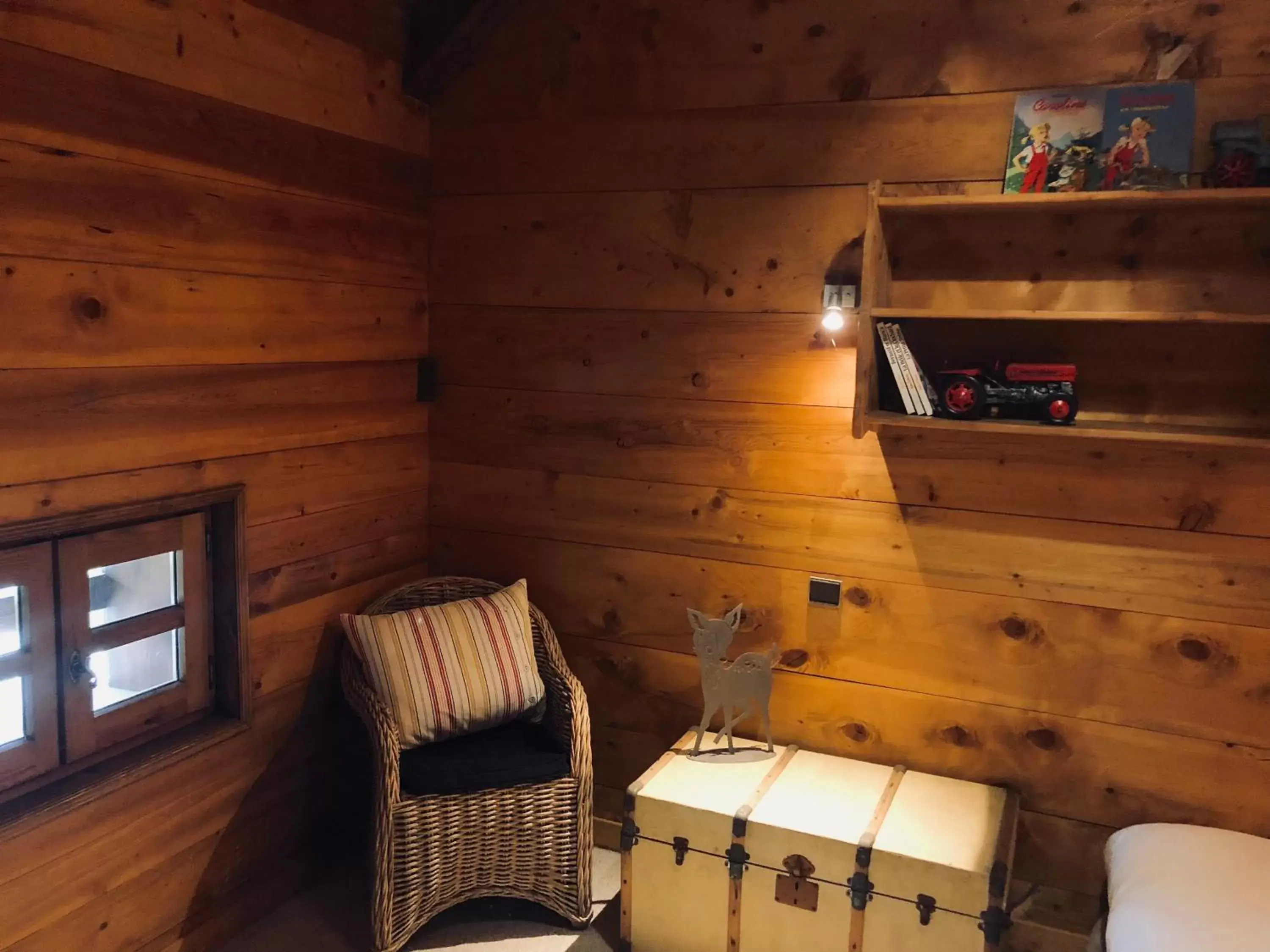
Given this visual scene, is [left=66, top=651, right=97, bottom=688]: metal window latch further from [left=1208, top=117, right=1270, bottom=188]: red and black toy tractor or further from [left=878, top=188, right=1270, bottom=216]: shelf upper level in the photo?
[left=1208, top=117, right=1270, bottom=188]: red and black toy tractor

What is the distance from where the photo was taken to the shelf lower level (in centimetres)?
212

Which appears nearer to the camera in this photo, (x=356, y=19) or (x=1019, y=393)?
(x=1019, y=393)

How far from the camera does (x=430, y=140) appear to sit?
3.08m

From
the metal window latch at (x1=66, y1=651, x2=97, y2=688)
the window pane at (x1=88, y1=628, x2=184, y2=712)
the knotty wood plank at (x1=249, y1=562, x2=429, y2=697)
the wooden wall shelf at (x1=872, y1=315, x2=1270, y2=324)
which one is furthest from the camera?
the knotty wood plank at (x1=249, y1=562, x2=429, y2=697)

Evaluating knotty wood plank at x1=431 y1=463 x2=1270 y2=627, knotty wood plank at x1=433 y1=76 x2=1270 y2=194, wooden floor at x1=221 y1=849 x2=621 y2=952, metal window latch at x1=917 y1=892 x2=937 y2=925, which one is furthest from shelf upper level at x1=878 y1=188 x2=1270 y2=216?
wooden floor at x1=221 y1=849 x2=621 y2=952

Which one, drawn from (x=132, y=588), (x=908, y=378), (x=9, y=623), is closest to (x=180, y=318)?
(x=132, y=588)

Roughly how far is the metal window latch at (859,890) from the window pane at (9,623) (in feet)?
6.10

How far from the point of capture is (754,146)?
2.69m

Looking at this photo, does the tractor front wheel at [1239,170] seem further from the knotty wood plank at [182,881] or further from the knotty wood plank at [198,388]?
the knotty wood plank at [182,881]

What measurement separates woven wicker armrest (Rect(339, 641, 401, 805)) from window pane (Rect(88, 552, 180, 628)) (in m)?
0.51

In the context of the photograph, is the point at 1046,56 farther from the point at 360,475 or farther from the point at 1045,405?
the point at 360,475

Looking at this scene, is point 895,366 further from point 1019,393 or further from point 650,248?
point 650,248

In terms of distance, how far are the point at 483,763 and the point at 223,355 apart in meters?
1.20

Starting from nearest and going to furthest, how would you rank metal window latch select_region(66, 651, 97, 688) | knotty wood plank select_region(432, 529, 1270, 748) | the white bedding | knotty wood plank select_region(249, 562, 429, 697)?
the white bedding, metal window latch select_region(66, 651, 97, 688), knotty wood plank select_region(432, 529, 1270, 748), knotty wood plank select_region(249, 562, 429, 697)
